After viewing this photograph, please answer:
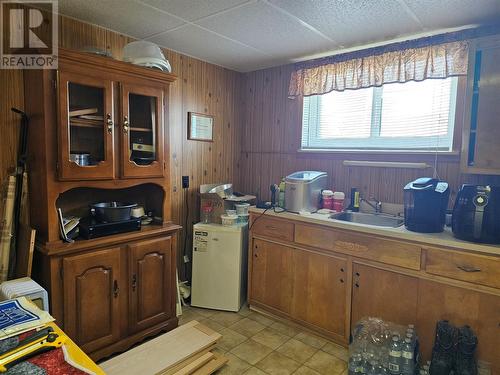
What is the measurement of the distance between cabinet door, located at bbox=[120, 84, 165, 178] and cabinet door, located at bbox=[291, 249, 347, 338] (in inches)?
51.3

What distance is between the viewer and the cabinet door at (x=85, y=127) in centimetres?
189

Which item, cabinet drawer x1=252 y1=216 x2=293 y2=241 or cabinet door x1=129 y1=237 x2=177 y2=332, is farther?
cabinet drawer x1=252 y1=216 x2=293 y2=241

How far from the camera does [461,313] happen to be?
1.85 m

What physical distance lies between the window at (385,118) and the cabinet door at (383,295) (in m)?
1.02

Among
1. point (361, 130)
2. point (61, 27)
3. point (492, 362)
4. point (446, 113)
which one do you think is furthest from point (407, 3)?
point (61, 27)

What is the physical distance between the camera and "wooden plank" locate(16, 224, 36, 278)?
1878mm

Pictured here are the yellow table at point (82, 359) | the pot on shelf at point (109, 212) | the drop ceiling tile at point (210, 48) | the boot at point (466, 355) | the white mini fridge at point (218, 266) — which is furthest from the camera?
the white mini fridge at point (218, 266)

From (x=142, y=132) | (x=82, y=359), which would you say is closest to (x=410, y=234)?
(x=82, y=359)

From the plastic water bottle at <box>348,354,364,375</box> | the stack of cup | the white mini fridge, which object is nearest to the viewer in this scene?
the plastic water bottle at <box>348,354,364,375</box>

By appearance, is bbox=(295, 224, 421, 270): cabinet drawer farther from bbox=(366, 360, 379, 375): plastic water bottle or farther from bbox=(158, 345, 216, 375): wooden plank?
bbox=(158, 345, 216, 375): wooden plank

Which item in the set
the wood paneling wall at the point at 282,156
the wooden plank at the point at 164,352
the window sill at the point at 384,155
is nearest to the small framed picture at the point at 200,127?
the wood paneling wall at the point at 282,156

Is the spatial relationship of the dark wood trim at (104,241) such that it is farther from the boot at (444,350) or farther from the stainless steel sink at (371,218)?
the boot at (444,350)

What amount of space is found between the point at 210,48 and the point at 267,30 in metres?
0.64

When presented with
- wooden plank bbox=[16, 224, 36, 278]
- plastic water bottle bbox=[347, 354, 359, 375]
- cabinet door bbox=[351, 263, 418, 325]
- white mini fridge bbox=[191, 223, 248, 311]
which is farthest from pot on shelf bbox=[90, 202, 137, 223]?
plastic water bottle bbox=[347, 354, 359, 375]
